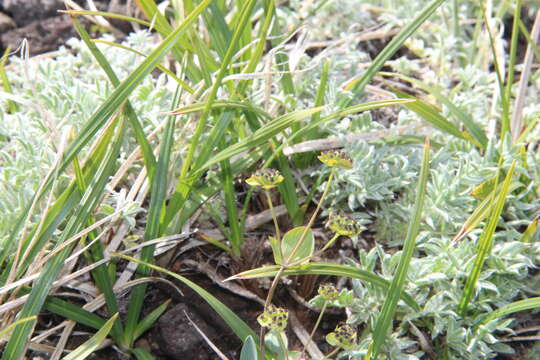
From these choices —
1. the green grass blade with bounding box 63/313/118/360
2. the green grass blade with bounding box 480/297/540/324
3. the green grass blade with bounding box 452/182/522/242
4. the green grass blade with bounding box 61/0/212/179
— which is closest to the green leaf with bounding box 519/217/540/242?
the green grass blade with bounding box 452/182/522/242

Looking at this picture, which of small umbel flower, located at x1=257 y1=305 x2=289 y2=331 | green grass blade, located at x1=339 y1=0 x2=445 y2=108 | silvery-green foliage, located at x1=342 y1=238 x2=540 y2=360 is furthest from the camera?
green grass blade, located at x1=339 y1=0 x2=445 y2=108

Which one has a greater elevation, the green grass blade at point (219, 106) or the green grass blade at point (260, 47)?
the green grass blade at point (260, 47)

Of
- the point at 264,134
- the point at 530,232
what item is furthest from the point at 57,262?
the point at 530,232

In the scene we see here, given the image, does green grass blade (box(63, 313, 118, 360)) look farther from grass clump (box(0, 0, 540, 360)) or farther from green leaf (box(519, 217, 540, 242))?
green leaf (box(519, 217, 540, 242))

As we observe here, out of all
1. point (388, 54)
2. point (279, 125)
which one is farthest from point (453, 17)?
point (279, 125)

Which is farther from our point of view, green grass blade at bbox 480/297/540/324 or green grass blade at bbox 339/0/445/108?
green grass blade at bbox 339/0/445/108

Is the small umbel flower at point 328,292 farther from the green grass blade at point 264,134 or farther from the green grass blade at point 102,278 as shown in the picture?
the green grass blade at point 102,278

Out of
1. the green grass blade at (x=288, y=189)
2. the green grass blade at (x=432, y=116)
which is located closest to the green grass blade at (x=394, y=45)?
the green grass blade at (x=432, y=116)
